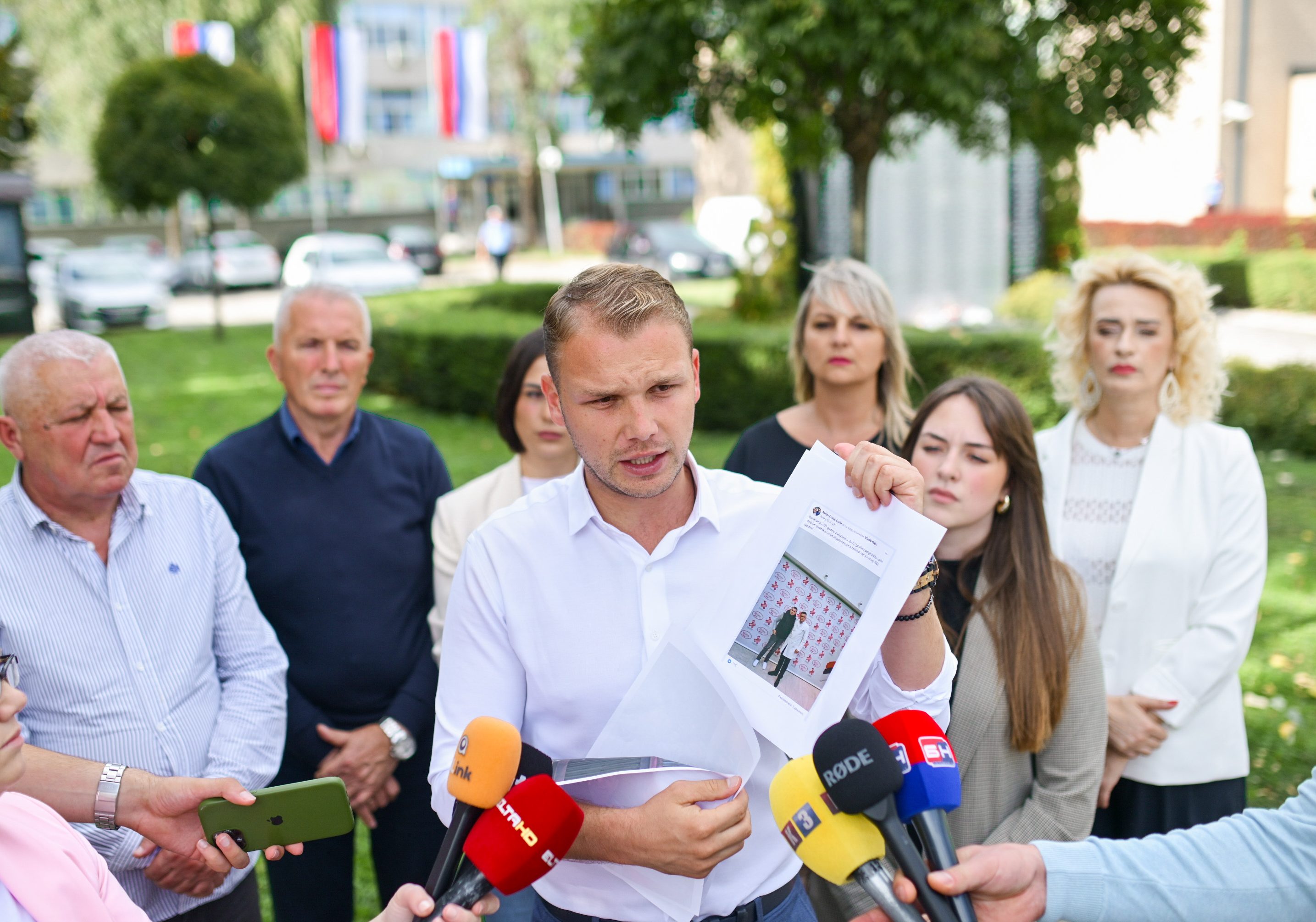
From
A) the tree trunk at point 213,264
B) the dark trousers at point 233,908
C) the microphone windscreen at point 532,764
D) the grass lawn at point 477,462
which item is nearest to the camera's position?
the microphone windscreen at point 532,764

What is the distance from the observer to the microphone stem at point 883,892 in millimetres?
1614

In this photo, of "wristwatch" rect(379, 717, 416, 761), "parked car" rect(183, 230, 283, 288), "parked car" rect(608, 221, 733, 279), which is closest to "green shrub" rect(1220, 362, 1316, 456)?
"wristwatch" rect(379, 717, 416, 761)

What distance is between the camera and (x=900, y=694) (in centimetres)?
213

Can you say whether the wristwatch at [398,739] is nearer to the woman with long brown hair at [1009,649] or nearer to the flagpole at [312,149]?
the woman with long brown hair at [1009,649]

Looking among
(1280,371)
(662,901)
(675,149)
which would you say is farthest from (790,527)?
(675,149)

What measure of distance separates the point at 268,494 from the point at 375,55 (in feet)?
163

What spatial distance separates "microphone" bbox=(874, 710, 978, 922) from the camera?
1686 millimetres

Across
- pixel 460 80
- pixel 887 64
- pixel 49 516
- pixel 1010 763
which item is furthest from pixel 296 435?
pixel 460 80

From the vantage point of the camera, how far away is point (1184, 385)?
3.57 m

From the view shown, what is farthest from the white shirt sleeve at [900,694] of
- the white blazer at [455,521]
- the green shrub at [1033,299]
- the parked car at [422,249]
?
the parked car at [422,249]

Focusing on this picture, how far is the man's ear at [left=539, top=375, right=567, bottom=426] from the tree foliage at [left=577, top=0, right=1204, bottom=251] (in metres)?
Result: 6.62

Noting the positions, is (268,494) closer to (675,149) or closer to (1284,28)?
(1284,28)

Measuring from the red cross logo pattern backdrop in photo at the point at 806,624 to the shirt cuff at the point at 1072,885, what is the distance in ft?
1.65

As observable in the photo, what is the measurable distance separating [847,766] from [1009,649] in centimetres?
123
